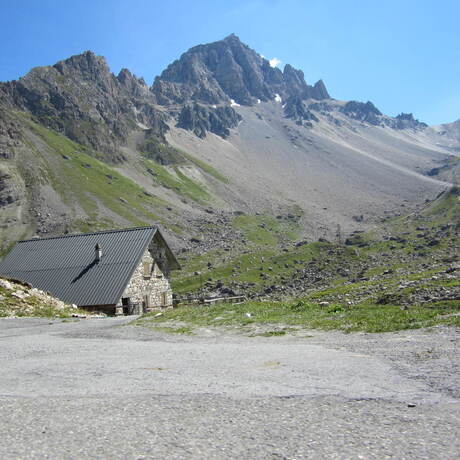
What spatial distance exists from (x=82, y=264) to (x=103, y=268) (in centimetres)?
279

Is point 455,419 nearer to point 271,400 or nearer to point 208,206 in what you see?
point 271,400

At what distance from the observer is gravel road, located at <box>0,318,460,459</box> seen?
5.52m

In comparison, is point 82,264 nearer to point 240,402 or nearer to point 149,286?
point 149,286

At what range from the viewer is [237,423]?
20.8ft

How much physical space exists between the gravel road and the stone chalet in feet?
86.7

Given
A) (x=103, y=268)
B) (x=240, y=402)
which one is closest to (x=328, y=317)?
(x=240, y=402)

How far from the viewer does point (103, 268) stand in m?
41.0

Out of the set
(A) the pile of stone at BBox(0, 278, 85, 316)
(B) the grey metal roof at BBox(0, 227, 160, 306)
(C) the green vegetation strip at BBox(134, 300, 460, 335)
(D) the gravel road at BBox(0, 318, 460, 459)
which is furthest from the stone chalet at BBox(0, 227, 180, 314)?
(D) the gravel road at BBox(0, 318, 460, 459)

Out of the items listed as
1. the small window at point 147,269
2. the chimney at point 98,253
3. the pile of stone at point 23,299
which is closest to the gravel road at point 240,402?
the pile of stone at point 23,299

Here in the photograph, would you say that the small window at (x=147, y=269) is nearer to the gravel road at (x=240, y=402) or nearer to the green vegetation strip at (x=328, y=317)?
the green vegetation strip at (x=328, y=317)

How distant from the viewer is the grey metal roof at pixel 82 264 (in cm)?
3900

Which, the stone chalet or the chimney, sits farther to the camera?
the chimney

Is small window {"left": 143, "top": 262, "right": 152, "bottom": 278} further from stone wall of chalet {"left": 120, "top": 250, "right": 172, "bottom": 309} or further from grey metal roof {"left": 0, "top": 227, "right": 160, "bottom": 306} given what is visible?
grey metal roof {"left": 0, "top": 227, "right": 160, "bottom": 306}

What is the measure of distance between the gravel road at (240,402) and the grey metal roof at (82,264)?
26.5 metres
